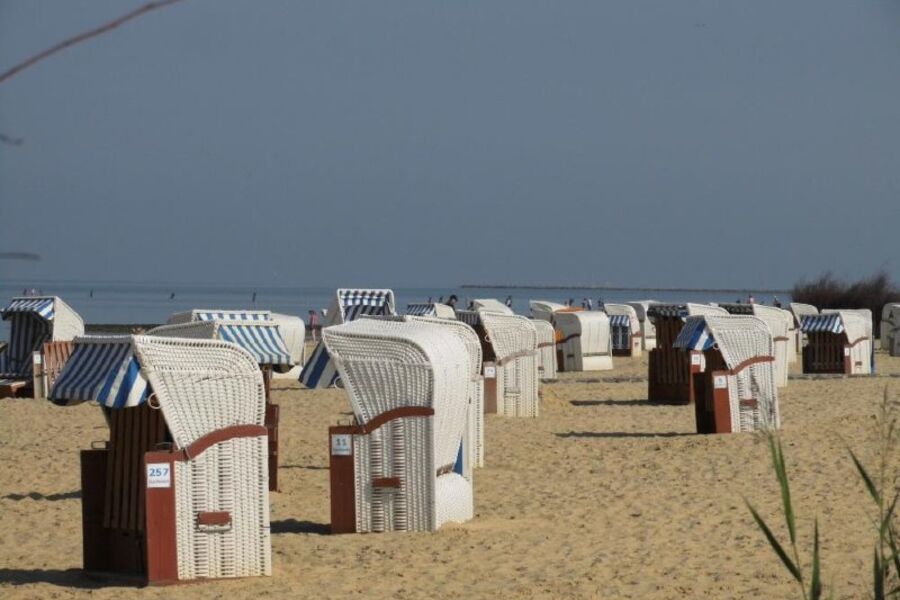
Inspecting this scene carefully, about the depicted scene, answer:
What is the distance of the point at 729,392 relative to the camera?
622 inches

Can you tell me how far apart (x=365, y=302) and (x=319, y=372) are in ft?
42.8

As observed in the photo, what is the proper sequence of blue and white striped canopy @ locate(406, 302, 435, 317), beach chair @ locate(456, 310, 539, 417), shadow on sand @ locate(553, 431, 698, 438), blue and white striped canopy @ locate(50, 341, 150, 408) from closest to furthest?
blue and white striped canopy @ locate(50, 341, 150, 408)
shadow on sand @ locate(553, 431, 698, 438)
beach chair @ locate(456, 310, 539, 417)
blue and white striped canopy @ locate(406, 302, 435, 317)

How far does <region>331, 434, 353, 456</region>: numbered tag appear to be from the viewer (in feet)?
31.8

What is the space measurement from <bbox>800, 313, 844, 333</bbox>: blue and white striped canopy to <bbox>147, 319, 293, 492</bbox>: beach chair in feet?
59.1

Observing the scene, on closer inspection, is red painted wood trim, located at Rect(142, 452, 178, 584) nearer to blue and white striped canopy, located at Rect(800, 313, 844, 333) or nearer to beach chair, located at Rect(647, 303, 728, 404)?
beach chair, located at Rect(647, 303, 728, 404)

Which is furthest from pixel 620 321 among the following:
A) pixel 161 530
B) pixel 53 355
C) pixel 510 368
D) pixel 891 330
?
pixel 161 530

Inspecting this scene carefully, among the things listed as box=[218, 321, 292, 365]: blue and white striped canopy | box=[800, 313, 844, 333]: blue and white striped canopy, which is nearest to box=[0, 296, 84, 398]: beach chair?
box=[218, 321, 292, 365]: blue and white striped canopy

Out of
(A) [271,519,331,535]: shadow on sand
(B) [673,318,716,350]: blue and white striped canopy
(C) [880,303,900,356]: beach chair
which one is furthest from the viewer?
(C) [880,303,900,356]: beach chair

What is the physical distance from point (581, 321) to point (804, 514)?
22.5m

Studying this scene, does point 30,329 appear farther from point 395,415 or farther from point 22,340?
point 395,415

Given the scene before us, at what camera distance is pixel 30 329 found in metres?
25.2

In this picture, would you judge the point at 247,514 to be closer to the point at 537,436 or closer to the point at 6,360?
the point at 537,436

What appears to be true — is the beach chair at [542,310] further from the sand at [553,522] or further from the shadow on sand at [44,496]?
the shadow on sand at [44,496]

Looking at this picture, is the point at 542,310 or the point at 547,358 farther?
the point at 542,310
